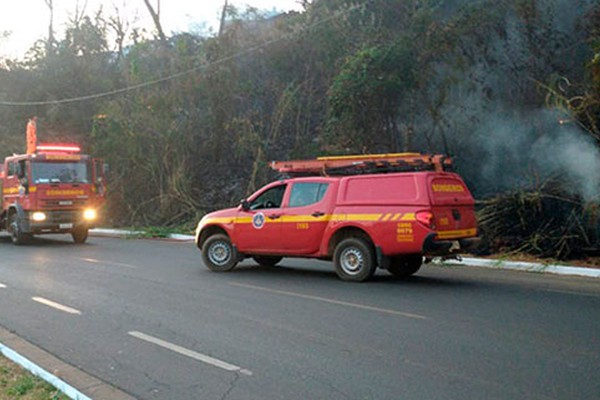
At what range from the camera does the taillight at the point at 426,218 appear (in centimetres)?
1000

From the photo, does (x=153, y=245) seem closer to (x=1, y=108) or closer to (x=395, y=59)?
(x=395, y=59)

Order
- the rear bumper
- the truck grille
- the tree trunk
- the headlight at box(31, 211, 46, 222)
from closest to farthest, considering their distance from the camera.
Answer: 1. the rear bumper
2. the headlight at box(31, 211, 46, 222)
3. the truck grille
4. the tree trunk

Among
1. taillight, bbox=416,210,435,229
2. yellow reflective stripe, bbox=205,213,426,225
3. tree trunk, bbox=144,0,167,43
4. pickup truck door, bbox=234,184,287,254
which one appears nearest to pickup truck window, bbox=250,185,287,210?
pickup truck door, bbox=234,184,287,254

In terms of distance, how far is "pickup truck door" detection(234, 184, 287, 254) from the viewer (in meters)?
11.6

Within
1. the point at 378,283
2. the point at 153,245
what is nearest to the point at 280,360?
the point at 378,283

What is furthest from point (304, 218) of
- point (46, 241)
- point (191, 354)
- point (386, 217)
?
point (46, 241)

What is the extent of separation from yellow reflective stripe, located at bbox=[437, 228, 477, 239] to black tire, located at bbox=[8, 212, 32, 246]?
44.4ft

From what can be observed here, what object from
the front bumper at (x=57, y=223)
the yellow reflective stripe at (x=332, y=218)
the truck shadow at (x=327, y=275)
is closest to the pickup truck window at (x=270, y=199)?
the yellow reflective stripe at (x=332, y=218)

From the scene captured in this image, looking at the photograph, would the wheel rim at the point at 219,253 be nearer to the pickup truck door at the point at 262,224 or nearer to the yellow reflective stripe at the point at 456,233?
the pickup truck door at the point at 262,224

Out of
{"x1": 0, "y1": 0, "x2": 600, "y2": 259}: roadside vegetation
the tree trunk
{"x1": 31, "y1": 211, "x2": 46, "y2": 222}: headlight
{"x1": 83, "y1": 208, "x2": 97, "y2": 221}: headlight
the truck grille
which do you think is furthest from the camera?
the tree trunk

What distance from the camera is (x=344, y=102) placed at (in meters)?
19.9

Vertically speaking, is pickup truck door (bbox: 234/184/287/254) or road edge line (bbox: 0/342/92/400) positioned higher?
pickup truck door (bbox: 234/184/287/254)

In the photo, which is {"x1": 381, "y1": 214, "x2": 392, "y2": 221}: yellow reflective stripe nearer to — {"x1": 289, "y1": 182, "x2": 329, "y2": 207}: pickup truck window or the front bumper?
{"x1": 289, "y1": 182, "x2": 329, "y2": 207}: pickup truck window

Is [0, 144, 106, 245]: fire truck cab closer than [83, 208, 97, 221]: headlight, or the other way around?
[0, 144, 106, 245]: fire truck cab
